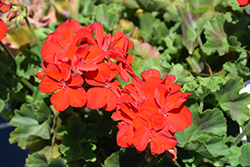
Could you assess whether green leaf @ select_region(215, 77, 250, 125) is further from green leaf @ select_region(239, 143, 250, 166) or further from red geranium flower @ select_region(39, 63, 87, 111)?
red geranium flower @ select_region(39, 63, 87, 111)

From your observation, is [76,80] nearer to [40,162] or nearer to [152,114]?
[152,114]

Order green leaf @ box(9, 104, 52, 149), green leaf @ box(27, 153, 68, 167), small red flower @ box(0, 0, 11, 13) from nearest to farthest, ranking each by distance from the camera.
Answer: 1. small red flower @ box(0, 0, 11, 13)
2. green leaf @ box(27, 153, 68, 167)
3. green leaf @ box(9, 104, 52, 149)

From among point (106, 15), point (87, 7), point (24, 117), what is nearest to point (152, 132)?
point (24, 117)

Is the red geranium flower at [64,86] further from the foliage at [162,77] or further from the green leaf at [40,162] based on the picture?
the green leaf at [40,162]

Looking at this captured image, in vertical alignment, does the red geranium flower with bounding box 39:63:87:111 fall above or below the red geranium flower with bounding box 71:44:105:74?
below

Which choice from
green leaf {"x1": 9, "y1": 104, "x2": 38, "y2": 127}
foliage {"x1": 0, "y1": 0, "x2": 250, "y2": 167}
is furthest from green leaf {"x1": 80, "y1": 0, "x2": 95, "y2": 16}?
green leaf {"x1": 9, "y1": 104, "x2": 38, "y2": 127}

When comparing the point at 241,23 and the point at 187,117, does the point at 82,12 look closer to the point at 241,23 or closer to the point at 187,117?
the point at 241,23
